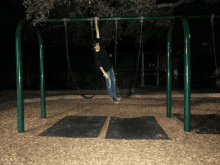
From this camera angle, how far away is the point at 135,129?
16.1ft

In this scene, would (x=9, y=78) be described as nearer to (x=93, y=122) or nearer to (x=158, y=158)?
(x=93, y=122)

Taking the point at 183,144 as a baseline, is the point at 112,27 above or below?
A: above

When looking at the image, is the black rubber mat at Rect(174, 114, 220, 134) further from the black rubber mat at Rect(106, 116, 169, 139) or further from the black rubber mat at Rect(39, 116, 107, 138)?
the black rubber mat at Rect(39, 116, 107, 138)

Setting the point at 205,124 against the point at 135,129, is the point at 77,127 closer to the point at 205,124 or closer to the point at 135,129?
the point at 135,129

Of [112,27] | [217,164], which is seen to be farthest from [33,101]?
[217,164]

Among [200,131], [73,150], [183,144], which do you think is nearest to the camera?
[73,150]

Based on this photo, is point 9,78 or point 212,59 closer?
point 9,78

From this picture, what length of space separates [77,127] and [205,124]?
9.59 feet

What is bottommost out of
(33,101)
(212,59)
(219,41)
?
(33,101)

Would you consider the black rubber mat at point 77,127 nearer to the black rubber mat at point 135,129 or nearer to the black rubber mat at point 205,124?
the black rubber mat at point 135,129

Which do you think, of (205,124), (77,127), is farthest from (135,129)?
(205,124)

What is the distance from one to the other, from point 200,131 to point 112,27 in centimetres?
886

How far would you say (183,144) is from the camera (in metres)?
3.91

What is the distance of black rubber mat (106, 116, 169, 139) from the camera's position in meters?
4.37
